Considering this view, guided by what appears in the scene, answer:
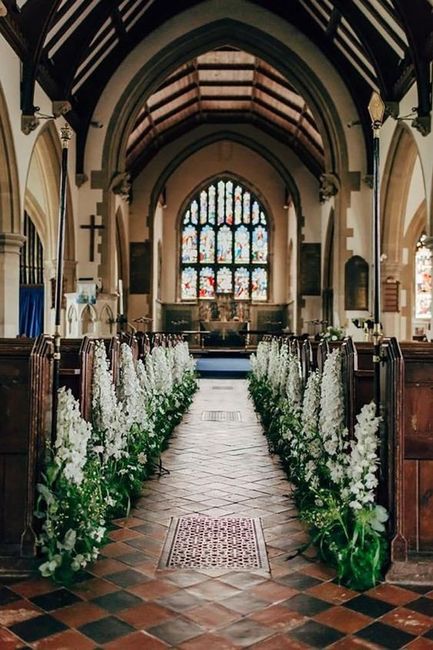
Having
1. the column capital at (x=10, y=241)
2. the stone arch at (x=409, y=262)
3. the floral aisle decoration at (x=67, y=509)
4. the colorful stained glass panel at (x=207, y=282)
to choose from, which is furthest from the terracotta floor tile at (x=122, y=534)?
the colorful stained glass panel at (x=207, y=282)

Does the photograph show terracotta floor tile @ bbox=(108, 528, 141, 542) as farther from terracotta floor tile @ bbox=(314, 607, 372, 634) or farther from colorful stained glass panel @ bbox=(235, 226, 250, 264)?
colorful stained glass panel @ bbox=(235, 226, 250, 264)

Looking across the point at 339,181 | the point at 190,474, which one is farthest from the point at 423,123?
the point at 190,474

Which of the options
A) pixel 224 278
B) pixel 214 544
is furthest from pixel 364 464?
pixel 224 278

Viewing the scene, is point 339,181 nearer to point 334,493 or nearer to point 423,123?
point 423,123

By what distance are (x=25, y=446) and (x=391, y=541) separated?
160 cm

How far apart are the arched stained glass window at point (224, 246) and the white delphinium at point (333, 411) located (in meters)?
18.1

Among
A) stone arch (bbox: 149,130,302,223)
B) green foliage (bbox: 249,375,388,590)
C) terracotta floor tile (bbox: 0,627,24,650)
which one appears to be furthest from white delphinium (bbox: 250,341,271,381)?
stone arch (bbox: 149,130,302,223)

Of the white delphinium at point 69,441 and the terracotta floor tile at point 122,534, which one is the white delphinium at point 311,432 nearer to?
the terracotta floor tile at point 122,534

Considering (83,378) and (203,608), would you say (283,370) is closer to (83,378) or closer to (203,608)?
(83,378)

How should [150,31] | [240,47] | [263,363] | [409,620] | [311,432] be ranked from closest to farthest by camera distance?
1. [409,620]
2. [311,432]
3. [263,363]
4. [150,31]
5. [240,47]

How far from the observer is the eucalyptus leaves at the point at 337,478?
2727mm

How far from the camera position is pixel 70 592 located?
2.59m

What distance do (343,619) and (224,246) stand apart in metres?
19.8

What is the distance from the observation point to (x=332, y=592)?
2.61m
